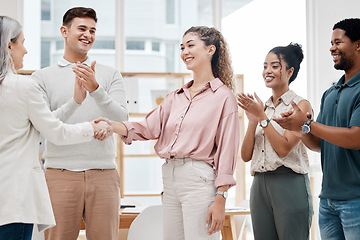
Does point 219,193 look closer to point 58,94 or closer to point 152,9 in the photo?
point 58,94

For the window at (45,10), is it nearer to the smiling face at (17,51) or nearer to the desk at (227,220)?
the desk at (227,220)

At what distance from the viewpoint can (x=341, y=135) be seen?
184cm

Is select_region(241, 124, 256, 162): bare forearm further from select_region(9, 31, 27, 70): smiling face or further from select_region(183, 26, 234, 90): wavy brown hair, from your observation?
select_region(9, 31, 27, 70): smiling face

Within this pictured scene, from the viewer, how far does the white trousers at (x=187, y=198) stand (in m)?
1.87

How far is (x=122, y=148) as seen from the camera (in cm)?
507

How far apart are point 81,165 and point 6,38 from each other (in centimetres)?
77

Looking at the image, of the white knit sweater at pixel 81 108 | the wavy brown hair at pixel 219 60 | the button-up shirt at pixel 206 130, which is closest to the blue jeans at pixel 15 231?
the white knit sweater at pixel 81 108

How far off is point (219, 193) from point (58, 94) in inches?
43.3

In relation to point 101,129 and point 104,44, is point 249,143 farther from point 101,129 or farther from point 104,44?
point 104,44

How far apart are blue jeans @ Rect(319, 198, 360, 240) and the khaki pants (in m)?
1.09

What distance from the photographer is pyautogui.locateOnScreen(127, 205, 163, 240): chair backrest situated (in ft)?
9.07

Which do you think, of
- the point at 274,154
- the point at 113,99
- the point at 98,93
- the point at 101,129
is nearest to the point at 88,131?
the point at 101,129

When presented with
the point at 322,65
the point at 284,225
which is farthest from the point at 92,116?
the point at 322,65

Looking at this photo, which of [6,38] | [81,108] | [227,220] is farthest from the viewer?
[227,220]
